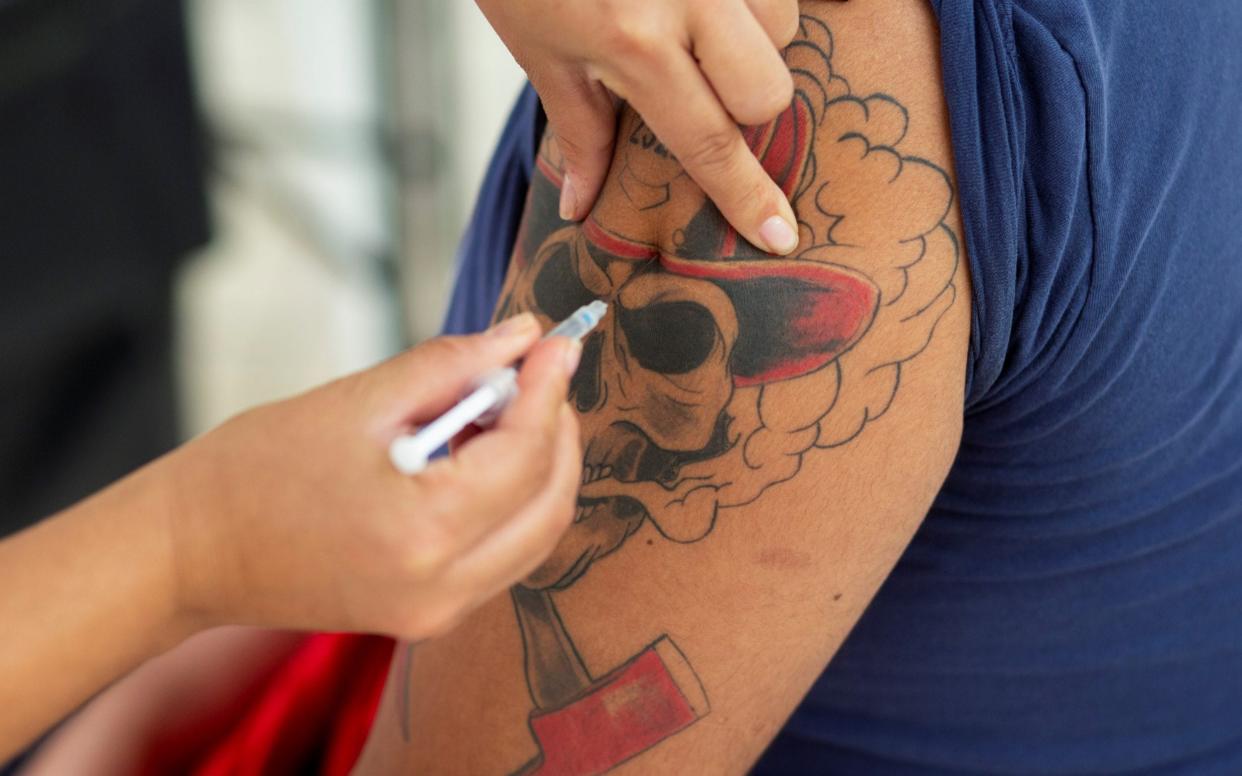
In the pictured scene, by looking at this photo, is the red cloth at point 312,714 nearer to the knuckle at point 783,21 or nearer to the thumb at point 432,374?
the thumb at point 432,374

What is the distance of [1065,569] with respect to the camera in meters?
0.96

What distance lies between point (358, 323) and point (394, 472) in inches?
104

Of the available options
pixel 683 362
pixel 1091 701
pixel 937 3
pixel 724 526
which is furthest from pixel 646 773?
pixel 937 3

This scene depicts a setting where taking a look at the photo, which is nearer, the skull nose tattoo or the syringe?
the syringe

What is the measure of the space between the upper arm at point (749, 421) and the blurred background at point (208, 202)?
1.64 metres

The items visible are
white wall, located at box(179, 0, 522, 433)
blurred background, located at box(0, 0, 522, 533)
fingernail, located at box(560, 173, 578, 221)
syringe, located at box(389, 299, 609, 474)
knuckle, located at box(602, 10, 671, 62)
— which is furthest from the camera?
white wall, located at box(179, 0, 522, 433)

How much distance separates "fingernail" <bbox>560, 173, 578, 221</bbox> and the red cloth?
548 millimetres

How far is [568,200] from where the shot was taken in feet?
2.90

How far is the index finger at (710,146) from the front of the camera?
745 mm

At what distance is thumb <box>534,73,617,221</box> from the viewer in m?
0.82

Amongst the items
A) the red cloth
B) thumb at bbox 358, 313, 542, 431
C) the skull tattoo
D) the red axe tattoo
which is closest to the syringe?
thumb at bbox 358, 313, 542, 431

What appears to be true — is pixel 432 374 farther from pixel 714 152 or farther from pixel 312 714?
pixel 312 714

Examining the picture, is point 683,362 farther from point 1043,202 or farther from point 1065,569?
point 1065,569

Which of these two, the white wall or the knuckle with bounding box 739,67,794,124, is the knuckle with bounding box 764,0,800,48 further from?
the white wall
